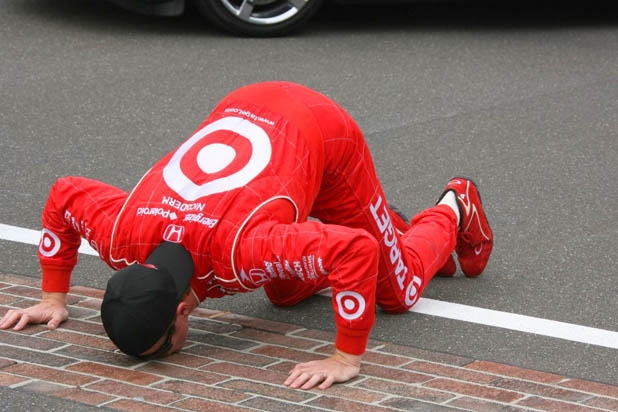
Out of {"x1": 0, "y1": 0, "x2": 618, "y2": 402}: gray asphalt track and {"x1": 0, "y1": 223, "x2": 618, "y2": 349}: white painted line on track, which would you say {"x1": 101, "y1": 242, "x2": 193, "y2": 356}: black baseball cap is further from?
{"x1": 0, "y1": 223, "x2": 618, "y2": 349}: white painted line on track

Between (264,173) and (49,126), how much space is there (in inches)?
137

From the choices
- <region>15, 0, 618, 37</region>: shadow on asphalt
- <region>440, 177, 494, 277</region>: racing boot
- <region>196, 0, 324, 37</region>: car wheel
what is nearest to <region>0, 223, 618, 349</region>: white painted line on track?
<region>440, 177, 494, 277</region>: racing boot

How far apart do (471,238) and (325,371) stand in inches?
55.1

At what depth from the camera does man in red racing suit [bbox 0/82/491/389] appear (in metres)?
3.88

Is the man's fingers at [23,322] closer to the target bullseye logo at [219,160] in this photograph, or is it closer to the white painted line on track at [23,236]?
the target bullseye logo at [219,160]

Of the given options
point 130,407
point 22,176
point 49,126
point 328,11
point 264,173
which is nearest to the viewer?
point 130,407

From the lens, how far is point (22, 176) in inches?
252

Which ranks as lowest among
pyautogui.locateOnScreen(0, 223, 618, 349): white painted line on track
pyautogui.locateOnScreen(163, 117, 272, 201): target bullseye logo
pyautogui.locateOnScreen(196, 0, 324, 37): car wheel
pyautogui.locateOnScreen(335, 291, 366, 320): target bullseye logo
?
pyautogui.locateOnScreen(0, 223, 618, 349): white painted line on track

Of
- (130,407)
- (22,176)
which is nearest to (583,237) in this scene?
(130,407)

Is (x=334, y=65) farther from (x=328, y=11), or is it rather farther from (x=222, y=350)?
(x=222, y=350)

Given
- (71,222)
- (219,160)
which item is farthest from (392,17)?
(71,222)

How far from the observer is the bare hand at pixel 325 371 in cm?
397

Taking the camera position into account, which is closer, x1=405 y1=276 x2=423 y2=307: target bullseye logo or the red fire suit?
the red fire suit

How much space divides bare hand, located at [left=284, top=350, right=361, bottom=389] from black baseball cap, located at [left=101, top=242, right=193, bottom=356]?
19.3 inches
